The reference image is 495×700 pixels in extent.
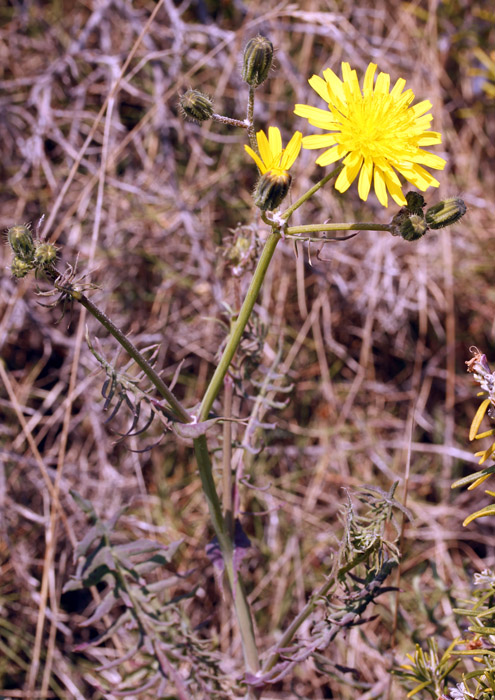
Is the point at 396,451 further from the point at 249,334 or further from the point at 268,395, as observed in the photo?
the point at 249,334

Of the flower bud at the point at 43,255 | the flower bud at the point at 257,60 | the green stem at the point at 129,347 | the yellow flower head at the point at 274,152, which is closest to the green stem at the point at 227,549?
the green stem at the point at 129,347

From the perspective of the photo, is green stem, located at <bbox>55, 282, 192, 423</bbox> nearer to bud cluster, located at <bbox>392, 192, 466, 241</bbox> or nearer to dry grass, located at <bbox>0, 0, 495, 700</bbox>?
bud cluster, located at <bbox>392, 192, 466, 241</bbox>

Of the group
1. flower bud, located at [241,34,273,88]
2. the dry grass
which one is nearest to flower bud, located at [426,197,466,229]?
flower bud, located at [241,34,273,88]

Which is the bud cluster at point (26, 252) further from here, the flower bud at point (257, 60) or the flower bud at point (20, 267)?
the flower bud at point (257, 60)

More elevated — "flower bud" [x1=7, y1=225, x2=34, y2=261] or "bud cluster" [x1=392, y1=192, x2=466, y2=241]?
"bud cluster" [x1=392, y1=192, x2=466, y2=241]

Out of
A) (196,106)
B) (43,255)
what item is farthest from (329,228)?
(43,255)

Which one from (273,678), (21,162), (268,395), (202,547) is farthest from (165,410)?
(21,162)
